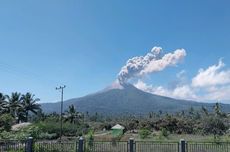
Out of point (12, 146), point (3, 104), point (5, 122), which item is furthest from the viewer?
point (3, 104)

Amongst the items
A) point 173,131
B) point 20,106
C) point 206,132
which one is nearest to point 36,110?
point 20,106

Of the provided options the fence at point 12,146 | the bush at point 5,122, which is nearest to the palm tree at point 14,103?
the bush at point 5,122

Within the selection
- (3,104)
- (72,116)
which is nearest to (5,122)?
(3,104)

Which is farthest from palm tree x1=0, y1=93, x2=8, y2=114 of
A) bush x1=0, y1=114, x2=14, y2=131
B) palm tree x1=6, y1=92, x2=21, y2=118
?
bush x1=0, y1=114, x2=14, y2=131

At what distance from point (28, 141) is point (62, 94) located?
24963 mm

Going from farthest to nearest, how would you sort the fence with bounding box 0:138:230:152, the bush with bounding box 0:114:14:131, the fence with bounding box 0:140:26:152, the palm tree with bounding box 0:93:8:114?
the palm tree with bounding box 0:93:8:114 < the bush with bounding box 0:114:14:131 < the fence with bounding box 0:140:26:152 < the fence with bounding box 0:138:230:152

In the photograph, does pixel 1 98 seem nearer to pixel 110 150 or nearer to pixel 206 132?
pixel 206 132

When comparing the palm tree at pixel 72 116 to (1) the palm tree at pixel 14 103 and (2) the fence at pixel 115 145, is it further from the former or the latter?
(2) the fence at pixel 115 145

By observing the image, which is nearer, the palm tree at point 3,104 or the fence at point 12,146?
the fence at point 12,146

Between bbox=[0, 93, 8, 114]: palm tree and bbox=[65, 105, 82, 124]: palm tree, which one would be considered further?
bbox=[65, 105, 82, 124]: palm tree

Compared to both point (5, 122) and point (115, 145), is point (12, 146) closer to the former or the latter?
point (115, 145)

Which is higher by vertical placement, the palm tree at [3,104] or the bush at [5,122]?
the palm tree at [3,104]

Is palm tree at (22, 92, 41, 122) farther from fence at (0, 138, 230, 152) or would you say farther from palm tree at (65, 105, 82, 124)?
fence at (0, 138, 230, 152)

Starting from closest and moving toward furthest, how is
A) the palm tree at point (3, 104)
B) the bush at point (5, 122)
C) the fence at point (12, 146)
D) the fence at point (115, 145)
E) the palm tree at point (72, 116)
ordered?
1. the fence at point (115, 145)
2. the fence at point (12, 146)
3. the bush at point (5, 122)
4. the palm tree at point (3, 104)
5. the palm tree at point (72, 116)
